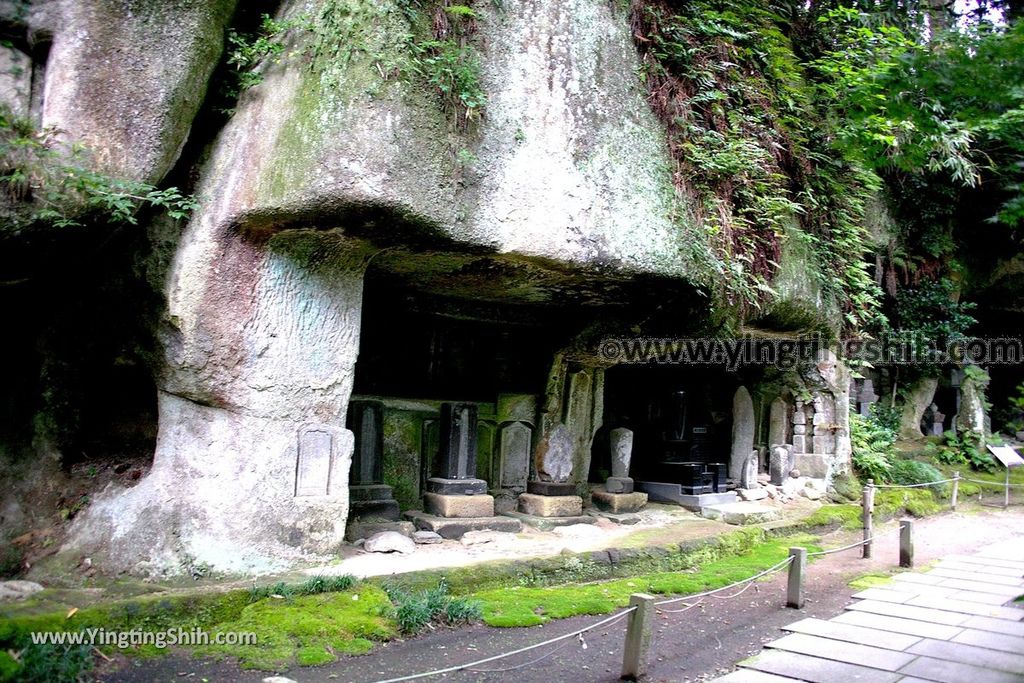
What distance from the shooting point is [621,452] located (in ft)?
32.6

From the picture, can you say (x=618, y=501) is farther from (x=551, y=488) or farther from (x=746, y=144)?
(x=746, y=144)

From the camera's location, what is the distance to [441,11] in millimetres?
5941

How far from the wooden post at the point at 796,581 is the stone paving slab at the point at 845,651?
35.9 inches

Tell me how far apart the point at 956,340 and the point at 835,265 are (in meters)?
5.73

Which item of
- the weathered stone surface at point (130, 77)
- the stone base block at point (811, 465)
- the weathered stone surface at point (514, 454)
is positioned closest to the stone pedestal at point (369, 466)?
the weathered stone surface at point (514, 454)

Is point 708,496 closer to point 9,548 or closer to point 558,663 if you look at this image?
point 558,663

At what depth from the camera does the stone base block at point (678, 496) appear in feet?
33.0

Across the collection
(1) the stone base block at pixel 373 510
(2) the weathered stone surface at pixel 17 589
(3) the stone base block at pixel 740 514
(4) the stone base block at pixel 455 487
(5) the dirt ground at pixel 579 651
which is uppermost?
(4) the stone base block at pixel 455 487

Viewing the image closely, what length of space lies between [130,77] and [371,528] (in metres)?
4.34

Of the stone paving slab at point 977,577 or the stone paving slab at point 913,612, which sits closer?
the stone paving slab at point 913,612

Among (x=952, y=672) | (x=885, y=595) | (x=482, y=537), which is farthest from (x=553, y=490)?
(x=952, y=672)

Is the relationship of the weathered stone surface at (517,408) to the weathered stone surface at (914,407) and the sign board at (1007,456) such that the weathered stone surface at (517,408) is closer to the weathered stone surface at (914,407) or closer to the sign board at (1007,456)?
the sign board at (1007,456)

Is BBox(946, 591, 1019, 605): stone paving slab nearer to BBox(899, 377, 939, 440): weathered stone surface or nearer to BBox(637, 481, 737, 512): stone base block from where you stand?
BBox(637, 481, 737, 512): stone base block

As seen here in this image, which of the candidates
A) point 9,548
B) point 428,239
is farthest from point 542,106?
point 9,548
